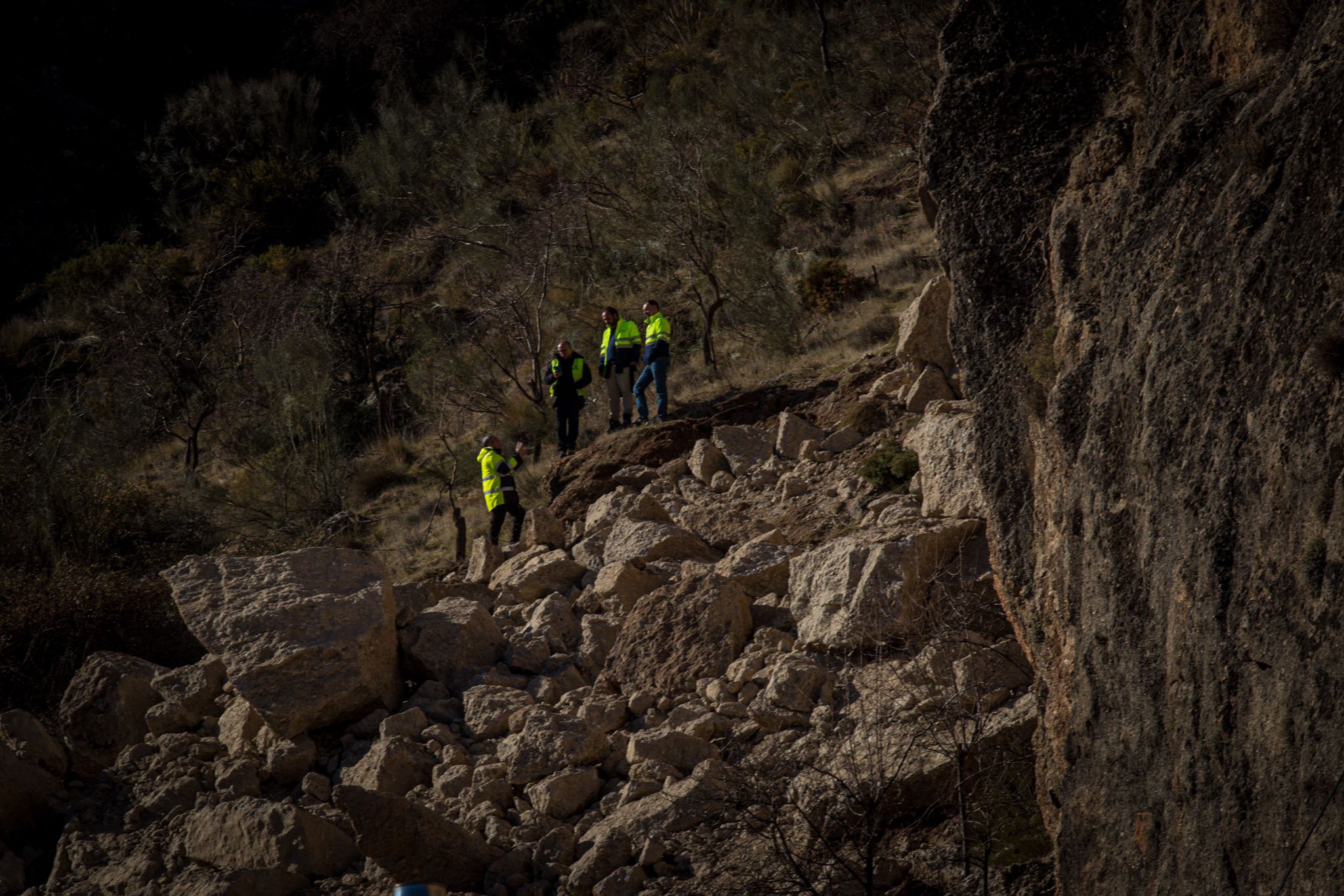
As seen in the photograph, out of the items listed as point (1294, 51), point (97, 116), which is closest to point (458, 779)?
point (1294, 51)

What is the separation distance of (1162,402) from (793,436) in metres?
6.63

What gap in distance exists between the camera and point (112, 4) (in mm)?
32562

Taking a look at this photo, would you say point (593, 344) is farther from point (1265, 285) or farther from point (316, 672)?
point (1265, 285)

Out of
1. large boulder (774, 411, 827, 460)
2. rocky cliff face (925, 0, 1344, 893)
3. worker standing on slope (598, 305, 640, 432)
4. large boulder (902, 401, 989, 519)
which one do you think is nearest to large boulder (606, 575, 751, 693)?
large boulder (902, 401, 989, 519)

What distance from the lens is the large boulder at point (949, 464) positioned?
7.07m

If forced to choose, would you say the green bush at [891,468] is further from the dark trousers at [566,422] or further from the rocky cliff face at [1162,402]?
the dark trousers at [566,422]

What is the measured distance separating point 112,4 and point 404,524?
2635 cm

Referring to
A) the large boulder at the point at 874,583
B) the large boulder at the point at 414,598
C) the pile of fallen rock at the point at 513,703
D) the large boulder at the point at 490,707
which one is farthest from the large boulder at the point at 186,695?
the large boulder at the point at 874,583

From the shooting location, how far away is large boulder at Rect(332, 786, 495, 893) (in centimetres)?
551

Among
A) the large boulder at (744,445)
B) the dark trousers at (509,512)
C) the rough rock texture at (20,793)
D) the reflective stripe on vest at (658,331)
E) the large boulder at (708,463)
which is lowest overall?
the dark trousers at (509,512)

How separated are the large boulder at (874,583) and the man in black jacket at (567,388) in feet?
23.3

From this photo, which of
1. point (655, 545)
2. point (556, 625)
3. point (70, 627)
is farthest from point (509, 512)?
point (70, 627)

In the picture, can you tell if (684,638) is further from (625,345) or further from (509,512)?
(625,345)

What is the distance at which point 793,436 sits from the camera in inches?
399
